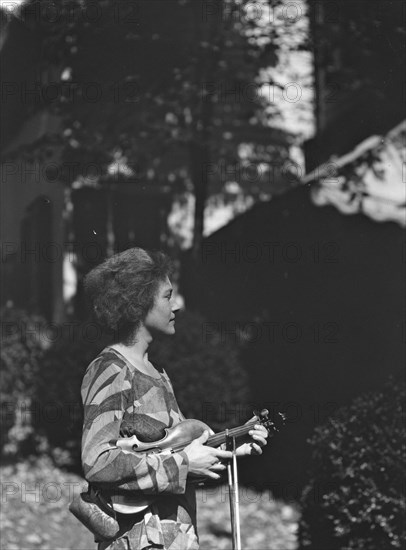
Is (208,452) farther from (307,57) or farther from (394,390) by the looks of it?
(307,57)

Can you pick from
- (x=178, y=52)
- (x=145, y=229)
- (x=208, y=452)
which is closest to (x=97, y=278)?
(x=208, y=452)

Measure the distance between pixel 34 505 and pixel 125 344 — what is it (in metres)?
3.49

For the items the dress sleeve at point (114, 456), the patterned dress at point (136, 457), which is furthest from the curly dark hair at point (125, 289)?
the dress sleeve at point (114, 456)

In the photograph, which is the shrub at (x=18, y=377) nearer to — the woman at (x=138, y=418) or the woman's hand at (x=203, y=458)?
the woman at (x=138, y=418)

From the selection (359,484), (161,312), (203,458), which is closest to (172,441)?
(203,458)

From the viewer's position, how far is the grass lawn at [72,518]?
20.6ft

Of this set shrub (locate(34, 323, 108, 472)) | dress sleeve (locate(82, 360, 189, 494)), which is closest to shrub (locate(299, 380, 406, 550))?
shrub (locate(34, 323, 108, 472))

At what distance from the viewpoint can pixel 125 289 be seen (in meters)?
3.45

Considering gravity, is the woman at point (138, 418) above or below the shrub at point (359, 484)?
above

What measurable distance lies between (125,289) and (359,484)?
7.94ft

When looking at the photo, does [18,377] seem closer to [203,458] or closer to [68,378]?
[68,378]

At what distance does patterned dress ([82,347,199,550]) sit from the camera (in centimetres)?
319

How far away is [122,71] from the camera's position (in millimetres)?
6645

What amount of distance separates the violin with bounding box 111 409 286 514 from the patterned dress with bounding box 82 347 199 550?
0.03m
